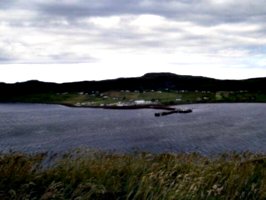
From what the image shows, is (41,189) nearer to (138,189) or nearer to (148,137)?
(138,189)

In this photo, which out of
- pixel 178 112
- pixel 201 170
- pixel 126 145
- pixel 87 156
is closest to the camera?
pixel 201 170

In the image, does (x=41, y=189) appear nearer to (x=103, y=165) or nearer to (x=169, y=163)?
(x=103, y=165)

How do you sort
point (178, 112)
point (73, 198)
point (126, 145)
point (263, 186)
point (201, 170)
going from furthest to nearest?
point (178, 112) → point (126, 145) → point (201, 170) → point (263, 186) → point (73, 198)

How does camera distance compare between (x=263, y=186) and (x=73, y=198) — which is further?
(x=263, y=186)

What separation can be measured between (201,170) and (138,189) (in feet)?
8.81

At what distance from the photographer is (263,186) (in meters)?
11.6

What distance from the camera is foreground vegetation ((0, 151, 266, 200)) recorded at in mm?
10258

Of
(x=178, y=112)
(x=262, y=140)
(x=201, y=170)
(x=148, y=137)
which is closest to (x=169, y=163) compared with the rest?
(x=201, y=170)

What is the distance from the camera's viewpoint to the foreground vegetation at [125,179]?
10258 millimetres

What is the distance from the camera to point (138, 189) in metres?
10.5

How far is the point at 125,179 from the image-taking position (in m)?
11.6

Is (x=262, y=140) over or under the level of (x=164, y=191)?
under

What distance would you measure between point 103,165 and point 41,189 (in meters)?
1.90

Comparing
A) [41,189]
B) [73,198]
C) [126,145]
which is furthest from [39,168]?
[126,145]
